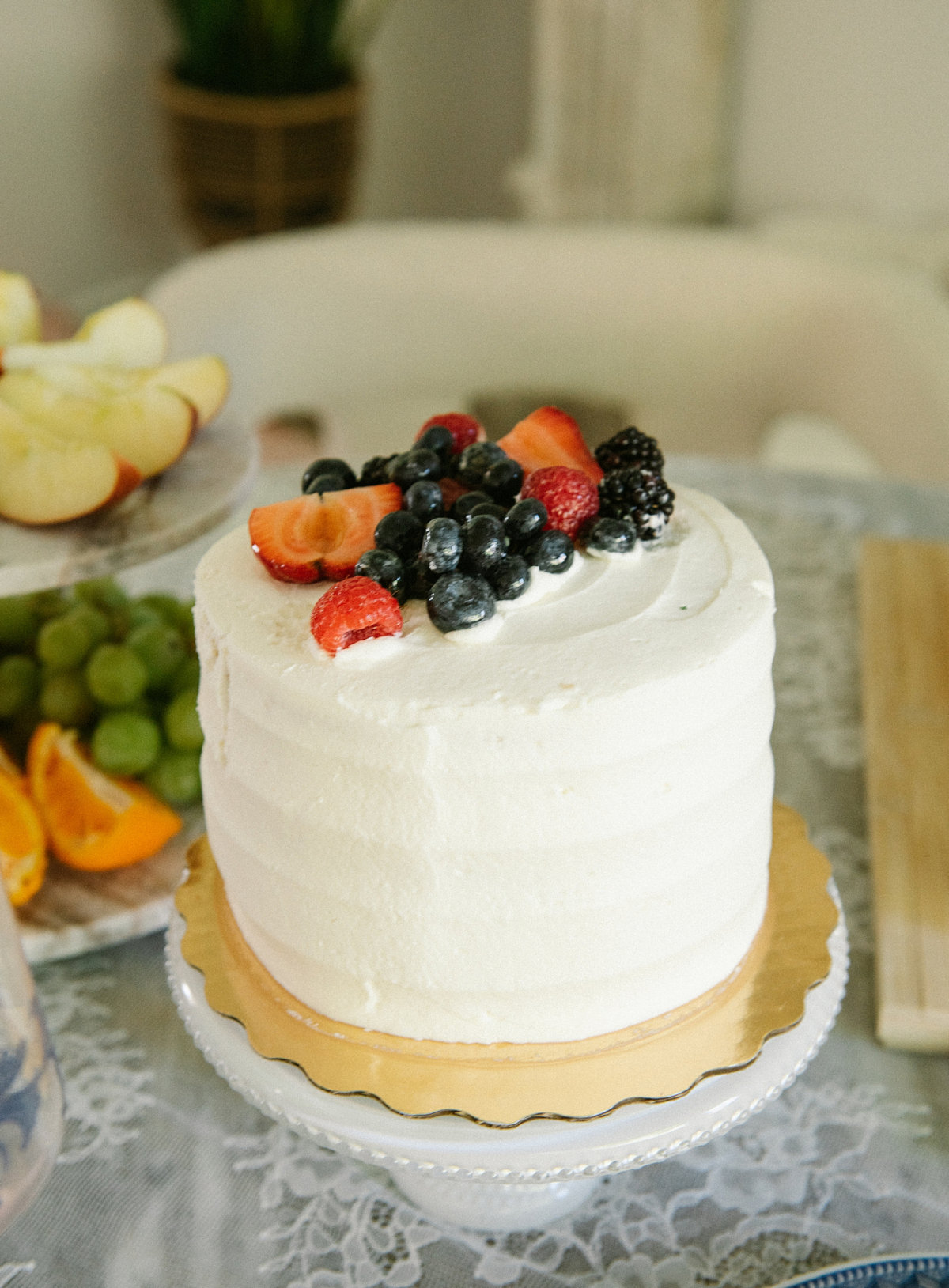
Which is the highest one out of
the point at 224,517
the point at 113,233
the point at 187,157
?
the point at 224,517

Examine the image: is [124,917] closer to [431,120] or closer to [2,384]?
[2,384]

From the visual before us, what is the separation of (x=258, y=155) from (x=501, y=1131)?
360 cm

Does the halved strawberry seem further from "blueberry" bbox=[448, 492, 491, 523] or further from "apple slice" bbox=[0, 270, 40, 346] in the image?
"apple slice" bbox=[0, 270, 40, 346]

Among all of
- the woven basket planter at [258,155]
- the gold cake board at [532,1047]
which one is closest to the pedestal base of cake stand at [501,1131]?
the gold cake board at [532,1047]

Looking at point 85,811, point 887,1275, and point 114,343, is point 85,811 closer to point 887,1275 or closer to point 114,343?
point 114,343

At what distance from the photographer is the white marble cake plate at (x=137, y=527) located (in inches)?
38.0

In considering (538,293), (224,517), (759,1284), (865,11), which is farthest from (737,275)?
(759,1284)

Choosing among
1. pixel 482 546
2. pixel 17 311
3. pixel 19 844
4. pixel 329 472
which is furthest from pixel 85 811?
pixel 17 311

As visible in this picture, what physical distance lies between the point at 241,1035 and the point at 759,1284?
37 cm

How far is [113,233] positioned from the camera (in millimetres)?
4305

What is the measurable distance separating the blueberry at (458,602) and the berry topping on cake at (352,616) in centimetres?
3

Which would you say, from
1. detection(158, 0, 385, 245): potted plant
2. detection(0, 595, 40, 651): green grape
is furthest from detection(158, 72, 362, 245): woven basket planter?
detection(0, 595, 40, 651): green grape

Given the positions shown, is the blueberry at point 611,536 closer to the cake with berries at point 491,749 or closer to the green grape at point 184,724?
the cake with berries at point 491,749

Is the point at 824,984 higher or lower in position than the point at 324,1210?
higher
